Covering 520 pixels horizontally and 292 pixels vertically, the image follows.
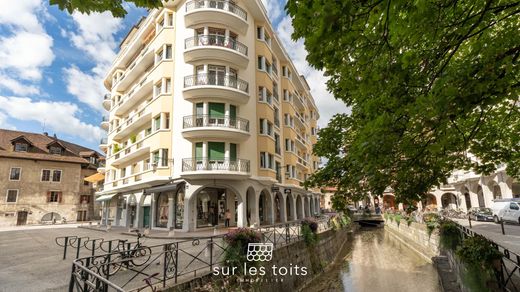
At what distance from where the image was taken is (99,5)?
3.17 m

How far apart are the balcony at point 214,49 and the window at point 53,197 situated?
32792 millimetres

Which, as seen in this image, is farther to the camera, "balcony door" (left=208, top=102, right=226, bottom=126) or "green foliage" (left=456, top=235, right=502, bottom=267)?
"balcony door" (left=208, top=102, right=226, bottom=126)

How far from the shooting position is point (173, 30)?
2153 centimetres

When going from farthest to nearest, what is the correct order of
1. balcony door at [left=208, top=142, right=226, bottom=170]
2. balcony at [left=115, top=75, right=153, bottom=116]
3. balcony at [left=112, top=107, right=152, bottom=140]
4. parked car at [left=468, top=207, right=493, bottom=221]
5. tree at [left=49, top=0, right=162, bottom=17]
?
parked car at [left=468, top=207, right=493, bottom=221]
balcony at [left=115, top=75, right=153, bottom=116]
balcony at [left=112, top=107, right=152, bottom=140]
balcony door at [left=208, top=142, right=226, bottom=170]
tree at [left=49, top=0, right=162, bottom=17]

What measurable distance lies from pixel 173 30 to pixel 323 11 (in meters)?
21.7

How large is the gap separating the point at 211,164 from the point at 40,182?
33.0 meters

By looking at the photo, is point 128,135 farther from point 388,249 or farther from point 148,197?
point 388,249

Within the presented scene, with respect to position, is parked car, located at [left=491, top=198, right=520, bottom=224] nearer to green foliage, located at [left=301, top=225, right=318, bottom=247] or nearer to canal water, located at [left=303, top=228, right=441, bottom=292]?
canal water, located at [left=303, top=228, right=441, bottom=292]

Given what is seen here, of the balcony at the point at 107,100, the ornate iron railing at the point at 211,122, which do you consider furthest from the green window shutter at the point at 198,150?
the balcony at the point at 107,100

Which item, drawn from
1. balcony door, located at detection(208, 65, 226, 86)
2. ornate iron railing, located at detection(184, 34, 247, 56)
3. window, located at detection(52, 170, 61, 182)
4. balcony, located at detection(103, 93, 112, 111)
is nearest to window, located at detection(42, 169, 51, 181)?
window, located at detection(52, 170, 61, 182)

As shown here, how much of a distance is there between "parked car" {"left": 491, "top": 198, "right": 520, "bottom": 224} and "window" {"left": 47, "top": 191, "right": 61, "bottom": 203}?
5068cm

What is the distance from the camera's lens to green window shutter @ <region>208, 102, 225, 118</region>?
64.3 feet

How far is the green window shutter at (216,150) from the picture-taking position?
19.1 m

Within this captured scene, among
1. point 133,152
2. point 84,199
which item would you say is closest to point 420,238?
point 133,152
